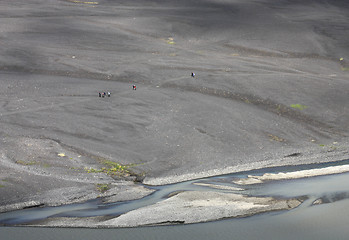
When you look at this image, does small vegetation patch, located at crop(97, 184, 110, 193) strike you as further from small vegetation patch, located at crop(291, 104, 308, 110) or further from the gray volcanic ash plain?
small vegetation patch, located at crop(291, 104, 308, 110)

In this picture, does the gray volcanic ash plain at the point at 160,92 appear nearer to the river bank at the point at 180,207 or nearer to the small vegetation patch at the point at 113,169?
the small vegetation patch at the point at 113,169

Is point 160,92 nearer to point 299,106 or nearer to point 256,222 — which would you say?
point 299,106

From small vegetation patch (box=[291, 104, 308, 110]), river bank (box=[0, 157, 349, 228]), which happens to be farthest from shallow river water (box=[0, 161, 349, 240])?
small vegetation patch (box=[291, 104, 308, 110])

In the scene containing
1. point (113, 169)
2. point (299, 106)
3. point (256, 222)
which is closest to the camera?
point (256, 222)

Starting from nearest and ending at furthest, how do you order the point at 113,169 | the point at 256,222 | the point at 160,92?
the point at 256,222 < the point at 113,169 < the point at 160,92

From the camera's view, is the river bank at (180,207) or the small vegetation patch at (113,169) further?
the small vegetation patch at (113,169)

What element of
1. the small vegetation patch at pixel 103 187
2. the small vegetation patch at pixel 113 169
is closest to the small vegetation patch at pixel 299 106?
the small vegetation patch at pixel 113 169

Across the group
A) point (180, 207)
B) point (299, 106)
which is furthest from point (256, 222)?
point (299, 106)
